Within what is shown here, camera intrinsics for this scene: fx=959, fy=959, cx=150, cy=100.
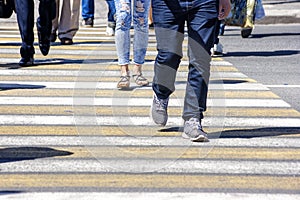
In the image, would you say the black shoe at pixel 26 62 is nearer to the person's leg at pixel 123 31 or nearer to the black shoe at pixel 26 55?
the black shoe at pixel 26 55

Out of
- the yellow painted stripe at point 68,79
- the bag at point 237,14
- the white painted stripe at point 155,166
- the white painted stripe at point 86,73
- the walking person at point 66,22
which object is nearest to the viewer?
the white painted stripe at point 155,166

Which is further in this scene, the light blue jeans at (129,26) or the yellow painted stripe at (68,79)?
the yellow painted stripe at (68,79)

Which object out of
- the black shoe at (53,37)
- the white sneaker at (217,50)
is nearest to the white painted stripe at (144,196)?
the white sneaker at (217,50)

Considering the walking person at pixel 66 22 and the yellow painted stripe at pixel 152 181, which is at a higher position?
the yellow painted stripe at pixel 152 181

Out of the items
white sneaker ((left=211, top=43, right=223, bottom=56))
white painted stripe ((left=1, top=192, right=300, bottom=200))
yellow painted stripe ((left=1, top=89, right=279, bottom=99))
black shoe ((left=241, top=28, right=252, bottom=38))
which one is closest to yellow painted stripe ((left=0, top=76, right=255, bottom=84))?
yellow painted stripe ((left=1, top=89, right=279, bottom=99))

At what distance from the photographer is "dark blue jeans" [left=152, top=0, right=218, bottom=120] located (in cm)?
707

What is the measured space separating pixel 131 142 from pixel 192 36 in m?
0.91

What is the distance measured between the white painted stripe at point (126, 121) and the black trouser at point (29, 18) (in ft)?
10.3

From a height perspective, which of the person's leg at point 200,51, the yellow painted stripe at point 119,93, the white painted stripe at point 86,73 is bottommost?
the white painted stripe at point 86,73

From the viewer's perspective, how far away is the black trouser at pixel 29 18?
11.1 meters

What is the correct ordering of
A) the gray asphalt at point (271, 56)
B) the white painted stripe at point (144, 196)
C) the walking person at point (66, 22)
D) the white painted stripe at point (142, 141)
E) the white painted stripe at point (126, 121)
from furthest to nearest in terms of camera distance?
the walking person at point (66, 22), the gray asphalt at point (271, 56), the white painted stripe at point (126, 121), the white painted stripe at point (142, 141), the white painted stripe at point (144, 196)

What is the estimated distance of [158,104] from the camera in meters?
7.51

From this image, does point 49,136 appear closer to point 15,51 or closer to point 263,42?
point 15,51

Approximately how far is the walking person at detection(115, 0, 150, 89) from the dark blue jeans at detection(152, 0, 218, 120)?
184cm
